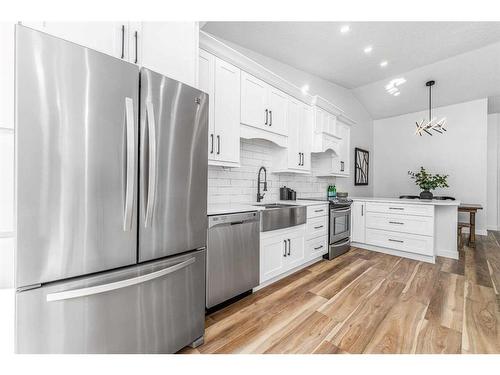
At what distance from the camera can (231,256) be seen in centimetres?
203

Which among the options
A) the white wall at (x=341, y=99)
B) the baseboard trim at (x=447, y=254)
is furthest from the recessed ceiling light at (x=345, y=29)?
the baseboard trim at (x=447, y=254)

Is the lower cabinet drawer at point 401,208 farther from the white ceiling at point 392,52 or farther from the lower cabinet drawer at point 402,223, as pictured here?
the white ceiling at point 392,52

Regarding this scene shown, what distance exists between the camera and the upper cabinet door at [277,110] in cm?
292

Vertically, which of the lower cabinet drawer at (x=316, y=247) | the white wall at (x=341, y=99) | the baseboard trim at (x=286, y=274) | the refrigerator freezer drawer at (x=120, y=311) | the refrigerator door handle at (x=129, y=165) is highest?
the white wall at (x=341, y=99)

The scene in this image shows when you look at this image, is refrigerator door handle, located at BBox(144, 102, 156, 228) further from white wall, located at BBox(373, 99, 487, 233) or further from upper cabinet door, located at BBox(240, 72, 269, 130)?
white wall, located at BBox(373, 99, 487, 233)

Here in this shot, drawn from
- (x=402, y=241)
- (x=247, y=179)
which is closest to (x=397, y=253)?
(x=402, y=241)

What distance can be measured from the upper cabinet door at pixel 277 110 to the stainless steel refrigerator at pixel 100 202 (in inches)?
64.4

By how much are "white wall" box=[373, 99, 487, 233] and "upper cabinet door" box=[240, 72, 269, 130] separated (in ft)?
16.9

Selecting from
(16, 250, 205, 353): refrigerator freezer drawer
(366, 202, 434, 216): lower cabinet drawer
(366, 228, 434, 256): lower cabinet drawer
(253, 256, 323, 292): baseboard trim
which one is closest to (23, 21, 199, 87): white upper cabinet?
(16, 250, 205, 353): refrigerator freezer drawer

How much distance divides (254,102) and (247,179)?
3.15 ft

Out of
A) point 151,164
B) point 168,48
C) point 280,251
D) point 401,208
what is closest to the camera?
point 151,164

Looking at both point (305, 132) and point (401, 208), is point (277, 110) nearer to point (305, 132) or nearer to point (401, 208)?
point (305, 132)

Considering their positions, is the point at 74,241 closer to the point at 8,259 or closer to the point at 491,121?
the point at 8,259

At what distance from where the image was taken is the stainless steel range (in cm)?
352
